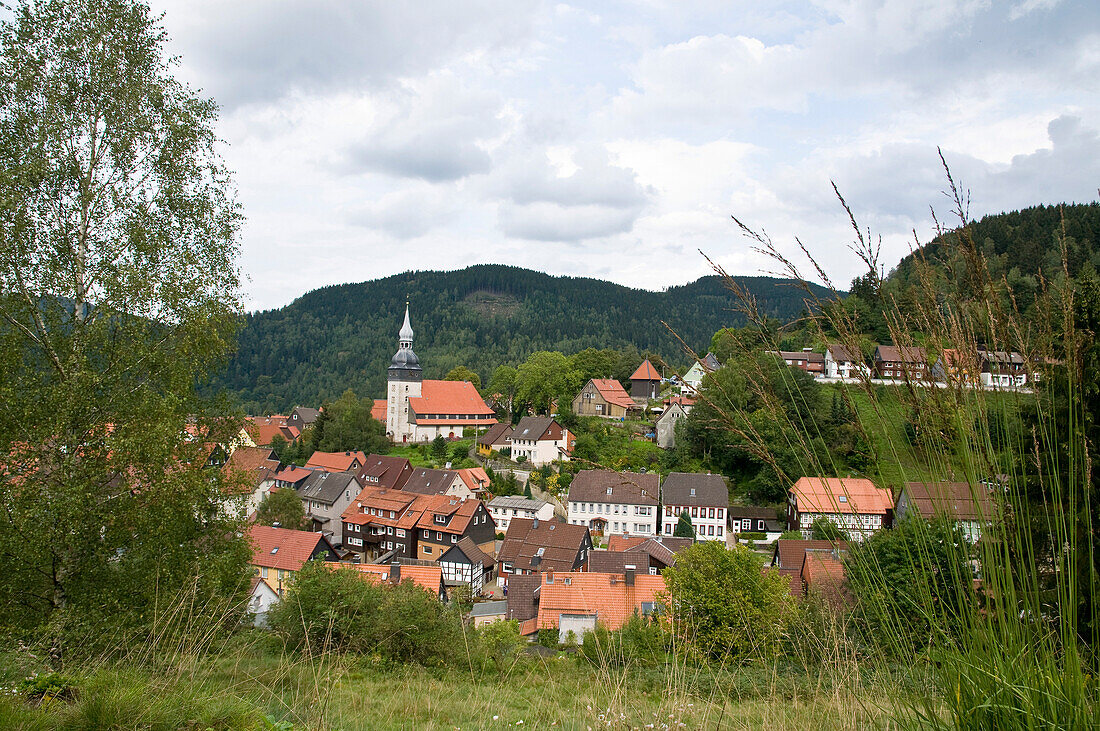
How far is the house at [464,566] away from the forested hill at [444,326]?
2573 inches

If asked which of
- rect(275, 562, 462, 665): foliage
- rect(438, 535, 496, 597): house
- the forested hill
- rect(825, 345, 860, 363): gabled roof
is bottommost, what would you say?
rect(438, 535, 496, 597): house

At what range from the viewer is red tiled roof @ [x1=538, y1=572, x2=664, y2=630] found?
557 inches

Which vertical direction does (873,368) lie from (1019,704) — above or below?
above

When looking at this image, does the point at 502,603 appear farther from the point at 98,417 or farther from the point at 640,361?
the point at 640,361

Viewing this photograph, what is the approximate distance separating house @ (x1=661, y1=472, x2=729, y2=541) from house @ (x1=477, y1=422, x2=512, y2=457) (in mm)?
14885

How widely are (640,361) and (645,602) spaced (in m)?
47.9

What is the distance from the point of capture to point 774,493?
2973 cm

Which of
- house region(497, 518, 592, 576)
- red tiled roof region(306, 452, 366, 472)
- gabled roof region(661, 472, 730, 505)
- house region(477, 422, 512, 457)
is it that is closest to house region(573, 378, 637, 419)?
house region(477, 422, 512, 457)

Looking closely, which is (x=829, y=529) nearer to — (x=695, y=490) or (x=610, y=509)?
(x=695, y=490)

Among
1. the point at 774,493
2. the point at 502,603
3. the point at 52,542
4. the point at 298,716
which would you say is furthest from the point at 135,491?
the point at 774,493

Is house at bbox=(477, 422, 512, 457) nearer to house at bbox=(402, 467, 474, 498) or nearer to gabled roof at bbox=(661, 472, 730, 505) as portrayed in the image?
house at bbox=(402, 467, 474, 498)

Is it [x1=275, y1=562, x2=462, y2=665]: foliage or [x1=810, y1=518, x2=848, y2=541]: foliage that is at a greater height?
[x1=810, y1=518, x2=848, y2=541]: foliage

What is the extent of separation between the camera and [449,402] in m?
54.1

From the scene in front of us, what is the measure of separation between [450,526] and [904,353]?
28445 mm
